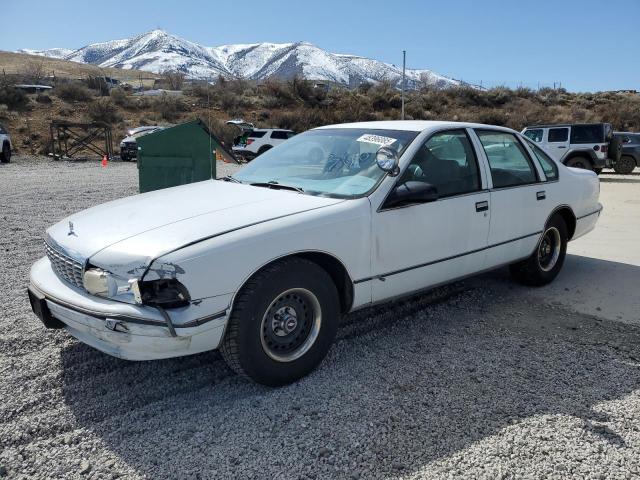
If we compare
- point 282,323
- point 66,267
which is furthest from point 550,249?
point 66,267

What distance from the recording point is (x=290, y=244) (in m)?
3.08

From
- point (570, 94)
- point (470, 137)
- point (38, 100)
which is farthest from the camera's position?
point (570, 94)

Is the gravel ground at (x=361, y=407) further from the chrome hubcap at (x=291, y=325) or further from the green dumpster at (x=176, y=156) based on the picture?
the green dumpster at (x=176, y=156)

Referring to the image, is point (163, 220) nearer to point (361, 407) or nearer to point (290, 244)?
point (290, 244)

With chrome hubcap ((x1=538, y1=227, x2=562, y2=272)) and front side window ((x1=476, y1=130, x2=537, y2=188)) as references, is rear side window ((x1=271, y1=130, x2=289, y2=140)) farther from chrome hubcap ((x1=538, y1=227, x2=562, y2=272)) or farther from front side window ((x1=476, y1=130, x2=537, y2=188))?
front side window ((x1=476, y1=130, x2=537, y2=188))

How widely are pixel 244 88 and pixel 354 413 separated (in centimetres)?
4815

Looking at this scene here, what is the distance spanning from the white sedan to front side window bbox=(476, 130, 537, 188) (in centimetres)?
2

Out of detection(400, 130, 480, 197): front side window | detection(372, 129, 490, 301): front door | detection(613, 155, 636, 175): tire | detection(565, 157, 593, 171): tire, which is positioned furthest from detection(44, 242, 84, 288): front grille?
detection(613, 155, 636, 175): tire

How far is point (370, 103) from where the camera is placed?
1738 inches

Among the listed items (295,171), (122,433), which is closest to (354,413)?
(122,433)

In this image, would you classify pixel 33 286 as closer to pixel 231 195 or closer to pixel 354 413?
pixel 231 195

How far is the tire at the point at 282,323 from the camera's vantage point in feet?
9.71

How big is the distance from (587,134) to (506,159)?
14032 mm

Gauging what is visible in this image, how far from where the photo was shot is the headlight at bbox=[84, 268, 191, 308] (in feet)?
9.02
